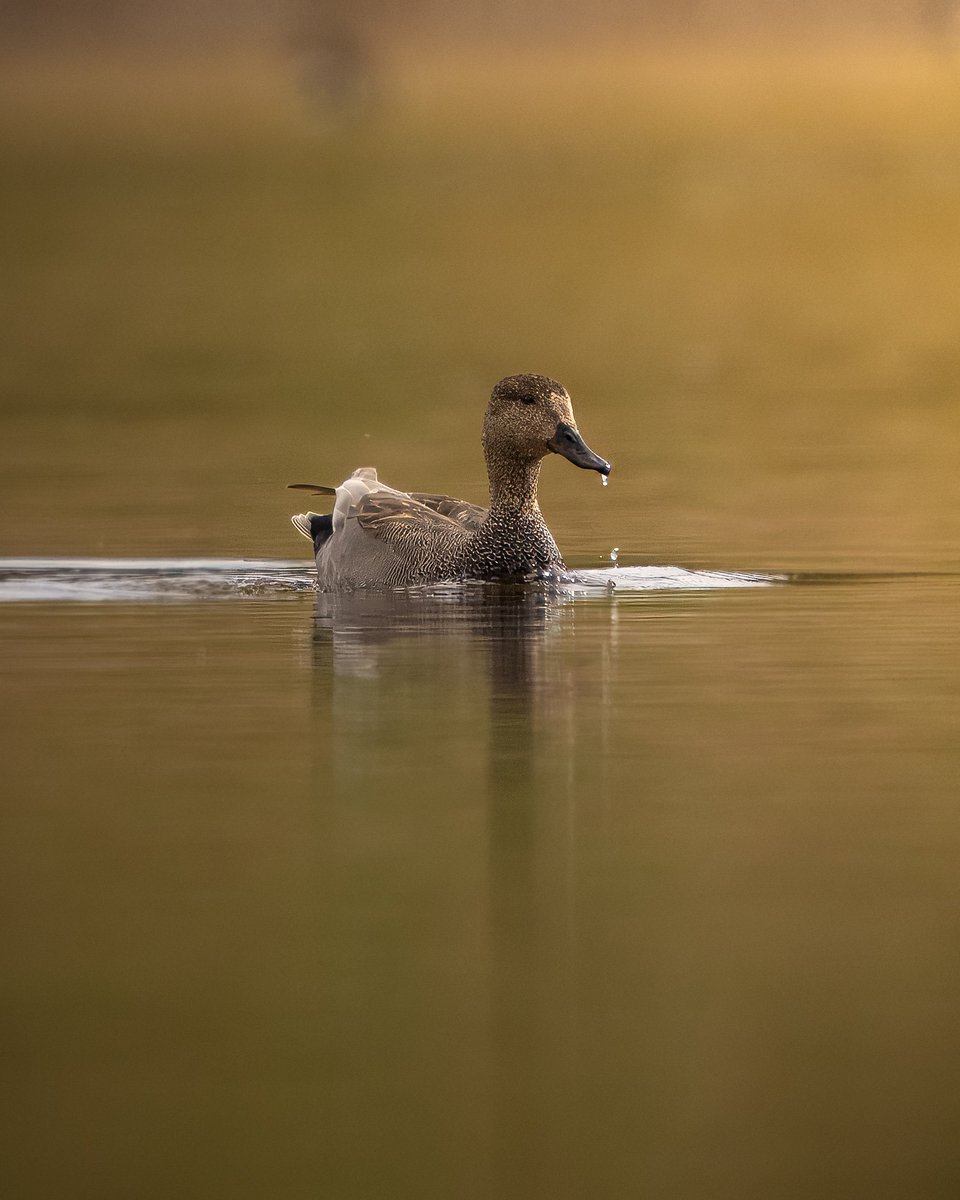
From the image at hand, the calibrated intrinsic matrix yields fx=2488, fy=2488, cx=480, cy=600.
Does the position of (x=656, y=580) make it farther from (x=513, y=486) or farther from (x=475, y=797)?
(x=475, y=797)

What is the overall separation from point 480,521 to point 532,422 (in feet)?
2.08

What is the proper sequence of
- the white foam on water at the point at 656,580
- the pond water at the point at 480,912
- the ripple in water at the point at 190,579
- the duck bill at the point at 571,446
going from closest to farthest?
the pond water at the point at 480,912, the ripple in water at the point at 190,579, the white foam on water at the point at 656,580, the duck bill at the point at 571,446

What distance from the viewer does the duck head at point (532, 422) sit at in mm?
13164

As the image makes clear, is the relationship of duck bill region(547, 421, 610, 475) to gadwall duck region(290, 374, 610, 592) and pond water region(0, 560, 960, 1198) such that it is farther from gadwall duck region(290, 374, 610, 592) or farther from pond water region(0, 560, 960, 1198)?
pond water region(0, 560, 960, 1198)

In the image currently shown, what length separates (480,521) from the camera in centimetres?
1309

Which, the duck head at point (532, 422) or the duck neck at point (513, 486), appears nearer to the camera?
the duck neck at point (513, 486)

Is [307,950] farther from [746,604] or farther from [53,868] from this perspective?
[746,604]

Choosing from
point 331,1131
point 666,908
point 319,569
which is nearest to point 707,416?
point 319,569

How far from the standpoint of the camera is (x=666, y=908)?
5930 millimetres

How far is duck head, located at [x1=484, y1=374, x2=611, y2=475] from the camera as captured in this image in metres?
13.2

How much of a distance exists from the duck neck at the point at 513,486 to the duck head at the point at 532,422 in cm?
4

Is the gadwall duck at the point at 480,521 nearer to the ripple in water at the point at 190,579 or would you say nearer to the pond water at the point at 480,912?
the ripple in water at the point at 190,579

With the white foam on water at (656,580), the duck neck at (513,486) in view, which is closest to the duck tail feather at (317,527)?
the duck neck at (513,486)

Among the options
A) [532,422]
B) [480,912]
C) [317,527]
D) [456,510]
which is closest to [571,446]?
[532,422]
